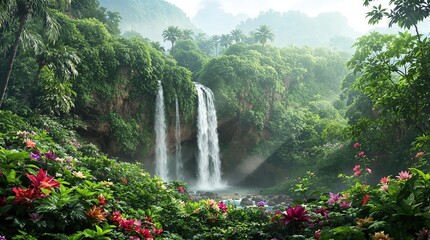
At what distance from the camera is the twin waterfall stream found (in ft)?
67.8

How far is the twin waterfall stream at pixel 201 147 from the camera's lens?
20.7m

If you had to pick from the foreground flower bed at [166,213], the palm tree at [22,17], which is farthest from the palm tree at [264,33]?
the foreground flower bed at [166,213]

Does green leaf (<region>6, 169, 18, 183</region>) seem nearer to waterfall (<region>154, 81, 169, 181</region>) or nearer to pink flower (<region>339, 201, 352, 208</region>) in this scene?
pink flower (<region>339, 201, 352, 208</region>)

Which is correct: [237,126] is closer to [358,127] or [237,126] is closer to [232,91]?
[232,91]

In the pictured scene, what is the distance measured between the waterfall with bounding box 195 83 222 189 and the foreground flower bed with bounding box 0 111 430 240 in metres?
18.3

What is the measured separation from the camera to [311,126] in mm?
29719

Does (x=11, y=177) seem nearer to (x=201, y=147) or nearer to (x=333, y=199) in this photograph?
(x=333, y=199)

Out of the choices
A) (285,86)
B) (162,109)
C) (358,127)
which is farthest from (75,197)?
(285,86)

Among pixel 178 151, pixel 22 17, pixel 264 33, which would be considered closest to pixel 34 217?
pixel 22 17

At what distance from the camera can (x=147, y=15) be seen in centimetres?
12756

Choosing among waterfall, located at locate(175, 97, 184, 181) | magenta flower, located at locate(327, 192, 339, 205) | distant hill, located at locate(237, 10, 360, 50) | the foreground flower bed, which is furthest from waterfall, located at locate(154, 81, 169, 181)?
distant hill, located at locate(237, 10, 360, 50)

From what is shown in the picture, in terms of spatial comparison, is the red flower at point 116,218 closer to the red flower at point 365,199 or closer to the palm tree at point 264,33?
the red flower at point 365,199

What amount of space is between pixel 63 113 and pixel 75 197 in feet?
43.6

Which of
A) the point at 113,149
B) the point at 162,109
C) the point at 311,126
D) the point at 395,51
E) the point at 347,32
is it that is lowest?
the point at 395,51
